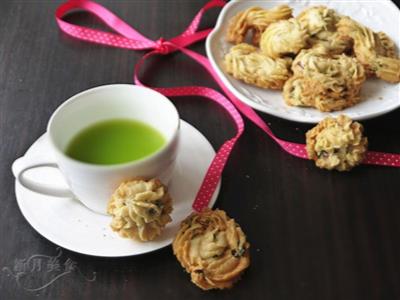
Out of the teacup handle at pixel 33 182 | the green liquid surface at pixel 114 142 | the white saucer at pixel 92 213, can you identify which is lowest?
the white saucer at pixel 92 213

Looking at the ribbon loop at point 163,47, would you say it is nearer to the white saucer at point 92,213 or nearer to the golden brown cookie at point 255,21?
the golden brown cookie at point 255,21

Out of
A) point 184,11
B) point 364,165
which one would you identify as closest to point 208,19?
point 184,11

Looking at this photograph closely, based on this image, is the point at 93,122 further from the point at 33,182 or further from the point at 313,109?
the point at 313,109

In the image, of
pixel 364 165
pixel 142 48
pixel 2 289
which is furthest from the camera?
pixel 142 48

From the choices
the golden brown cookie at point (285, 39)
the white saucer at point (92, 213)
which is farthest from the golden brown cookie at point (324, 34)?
the white saucer at point (92, 213)

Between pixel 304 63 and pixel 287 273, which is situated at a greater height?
pixel 304 63

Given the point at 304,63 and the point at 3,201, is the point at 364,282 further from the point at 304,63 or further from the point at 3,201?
the point at 3,201
